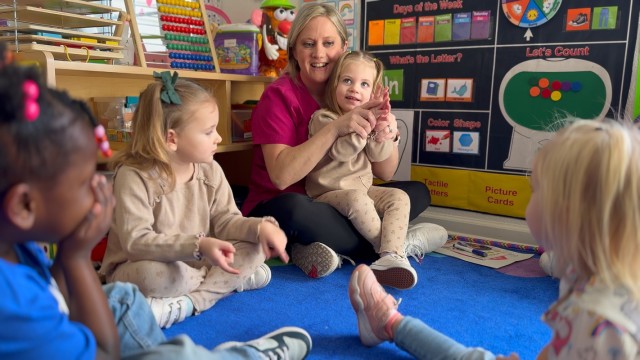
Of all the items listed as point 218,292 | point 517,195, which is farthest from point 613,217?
point 517,195

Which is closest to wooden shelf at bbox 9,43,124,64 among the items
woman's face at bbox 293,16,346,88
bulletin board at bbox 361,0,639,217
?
woman's face at bbox 293,16,346,88

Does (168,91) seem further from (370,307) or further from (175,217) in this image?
(370,307)

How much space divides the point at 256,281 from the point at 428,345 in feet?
1.89

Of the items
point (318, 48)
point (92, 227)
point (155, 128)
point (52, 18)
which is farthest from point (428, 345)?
point (52, 18)

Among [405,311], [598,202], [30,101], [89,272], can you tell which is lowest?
[405,311]

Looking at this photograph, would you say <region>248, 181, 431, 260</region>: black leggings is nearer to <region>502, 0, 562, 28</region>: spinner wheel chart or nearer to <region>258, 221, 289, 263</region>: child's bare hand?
<region>258, 221, 289, 263</region>: child's bare hand

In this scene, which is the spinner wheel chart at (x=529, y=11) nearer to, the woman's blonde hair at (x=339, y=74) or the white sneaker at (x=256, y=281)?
the woman's blonde hair at (x=339, y=74)

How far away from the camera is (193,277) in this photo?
1.30 m

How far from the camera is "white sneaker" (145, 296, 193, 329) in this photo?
1.18 m

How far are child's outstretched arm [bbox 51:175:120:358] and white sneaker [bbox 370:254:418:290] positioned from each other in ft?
2.78

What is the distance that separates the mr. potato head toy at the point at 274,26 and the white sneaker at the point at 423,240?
0.87 m

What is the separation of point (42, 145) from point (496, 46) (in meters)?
1.62

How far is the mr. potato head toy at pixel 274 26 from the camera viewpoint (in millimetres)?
2059

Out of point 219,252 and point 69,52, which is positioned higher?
point 69,52
